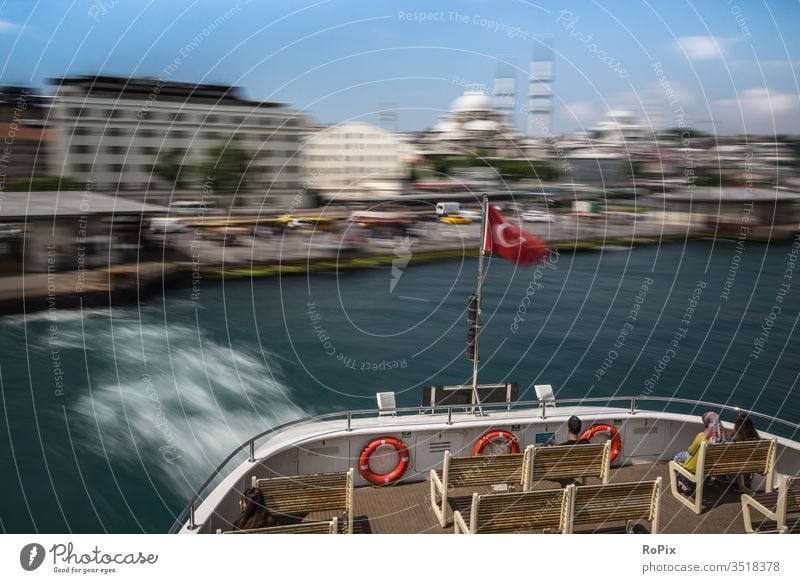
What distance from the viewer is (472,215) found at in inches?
1831

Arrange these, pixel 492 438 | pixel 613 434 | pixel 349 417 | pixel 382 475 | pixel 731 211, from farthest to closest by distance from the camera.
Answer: pixel 731 211 → pixel 613 434 → pixel 492 438 → pixel 382 475 → pixel 349 417

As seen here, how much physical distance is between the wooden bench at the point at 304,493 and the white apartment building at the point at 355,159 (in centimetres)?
2310

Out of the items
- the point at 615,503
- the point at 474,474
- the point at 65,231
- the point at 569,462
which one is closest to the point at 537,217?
the point at 65,231

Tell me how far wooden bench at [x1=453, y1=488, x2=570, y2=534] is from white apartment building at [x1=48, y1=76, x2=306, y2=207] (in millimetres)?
23161

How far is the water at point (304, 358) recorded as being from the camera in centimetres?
1460

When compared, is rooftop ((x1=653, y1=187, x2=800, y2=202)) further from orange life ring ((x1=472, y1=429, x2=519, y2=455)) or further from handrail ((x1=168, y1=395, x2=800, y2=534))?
orange life ring ((x1=472, y1=429, x2=519, y2=455))

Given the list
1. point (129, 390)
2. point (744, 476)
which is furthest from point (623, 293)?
point (744, 476)

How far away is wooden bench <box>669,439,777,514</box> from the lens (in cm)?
534

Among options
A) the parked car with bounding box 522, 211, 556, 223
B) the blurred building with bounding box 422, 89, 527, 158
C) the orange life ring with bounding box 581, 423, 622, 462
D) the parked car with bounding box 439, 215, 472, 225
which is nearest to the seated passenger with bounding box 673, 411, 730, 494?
the orange life ring with bounding box 581, 423, 622, 462

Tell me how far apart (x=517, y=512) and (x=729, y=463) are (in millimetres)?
2277

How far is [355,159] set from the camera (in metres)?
38.5

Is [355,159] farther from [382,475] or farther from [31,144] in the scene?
[382,475]

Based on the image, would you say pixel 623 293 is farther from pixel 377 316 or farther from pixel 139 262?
pixel 139 262

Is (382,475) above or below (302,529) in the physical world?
below
